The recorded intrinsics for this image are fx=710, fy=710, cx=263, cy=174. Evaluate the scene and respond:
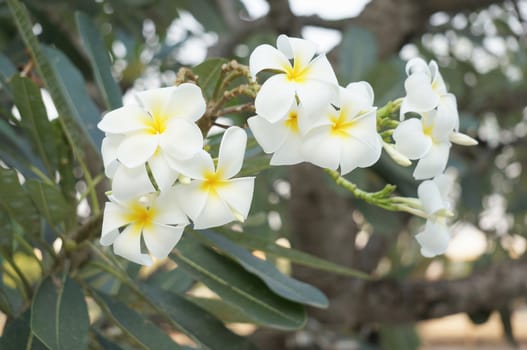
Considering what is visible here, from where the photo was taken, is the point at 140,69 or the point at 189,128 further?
the point at 140,69

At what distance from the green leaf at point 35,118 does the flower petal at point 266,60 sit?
10.9 inches

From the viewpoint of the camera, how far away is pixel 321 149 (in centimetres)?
44

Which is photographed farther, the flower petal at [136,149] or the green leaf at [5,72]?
the green leaf at [5,72]

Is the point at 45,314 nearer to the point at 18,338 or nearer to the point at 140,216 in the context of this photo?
the point at 18,338

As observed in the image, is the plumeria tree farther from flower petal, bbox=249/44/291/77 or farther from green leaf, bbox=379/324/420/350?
green leaf, bbox=379/324/420/350

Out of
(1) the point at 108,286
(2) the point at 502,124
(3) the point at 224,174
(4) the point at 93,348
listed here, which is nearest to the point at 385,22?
(2) the point at 502,124

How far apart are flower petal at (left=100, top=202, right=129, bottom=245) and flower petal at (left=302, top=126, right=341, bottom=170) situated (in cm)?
12

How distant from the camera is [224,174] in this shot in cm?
44

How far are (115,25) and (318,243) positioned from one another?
0.62 m

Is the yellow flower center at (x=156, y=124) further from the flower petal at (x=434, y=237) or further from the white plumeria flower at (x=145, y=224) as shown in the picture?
the flower petal at (x=434, y=237)

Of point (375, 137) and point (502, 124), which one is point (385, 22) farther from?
point (375, 137)

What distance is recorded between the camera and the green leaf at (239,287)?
2.08 ft

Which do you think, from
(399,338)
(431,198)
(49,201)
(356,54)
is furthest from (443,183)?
(399,338)

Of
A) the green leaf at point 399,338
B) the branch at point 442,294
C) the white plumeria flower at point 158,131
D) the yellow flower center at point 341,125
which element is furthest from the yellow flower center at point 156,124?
the green leaf at point 399,338
